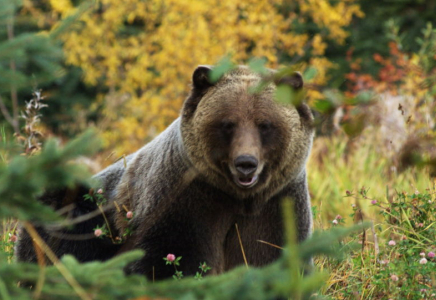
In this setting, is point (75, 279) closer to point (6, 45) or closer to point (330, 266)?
point (6, 45)

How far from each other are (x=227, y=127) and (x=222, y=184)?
375 mm

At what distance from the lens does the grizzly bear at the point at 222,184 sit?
404cm

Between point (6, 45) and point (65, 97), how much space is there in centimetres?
1910

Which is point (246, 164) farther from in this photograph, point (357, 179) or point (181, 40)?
point (181, 40)

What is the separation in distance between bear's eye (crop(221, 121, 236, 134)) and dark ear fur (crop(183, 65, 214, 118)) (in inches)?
10.3

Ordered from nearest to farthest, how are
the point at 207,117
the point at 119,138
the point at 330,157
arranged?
the point at 207,117, the point at 330,157, the point at 119,138

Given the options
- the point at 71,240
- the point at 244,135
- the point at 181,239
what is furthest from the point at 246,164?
the point at 71,240

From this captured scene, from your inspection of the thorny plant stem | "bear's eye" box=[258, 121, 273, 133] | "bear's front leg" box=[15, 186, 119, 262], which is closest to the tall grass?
"bear's eye" box=[258, 121, 273, 133]

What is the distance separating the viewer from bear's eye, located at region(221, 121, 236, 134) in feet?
13.4

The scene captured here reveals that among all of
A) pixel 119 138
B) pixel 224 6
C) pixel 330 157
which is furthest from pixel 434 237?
pixel 119 138

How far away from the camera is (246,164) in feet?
12.7

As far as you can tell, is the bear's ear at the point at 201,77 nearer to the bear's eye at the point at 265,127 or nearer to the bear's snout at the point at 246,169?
the bear's eye at the point at 265,127

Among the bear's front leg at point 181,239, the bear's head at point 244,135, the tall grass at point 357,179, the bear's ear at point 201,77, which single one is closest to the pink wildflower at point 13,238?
the bear's front leg at point 181,239

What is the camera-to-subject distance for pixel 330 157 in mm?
7910
